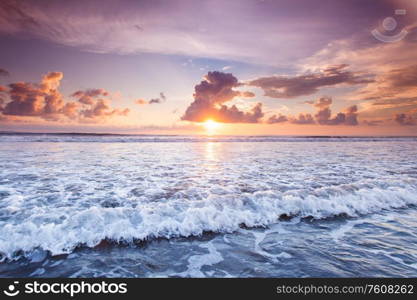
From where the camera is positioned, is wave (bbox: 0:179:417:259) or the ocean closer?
the ocean

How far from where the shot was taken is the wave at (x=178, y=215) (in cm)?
531

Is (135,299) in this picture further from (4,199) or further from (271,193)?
(4,199)

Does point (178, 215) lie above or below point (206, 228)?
above

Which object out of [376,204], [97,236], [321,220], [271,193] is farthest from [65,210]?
[376,204]

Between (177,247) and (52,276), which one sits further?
(177,247)

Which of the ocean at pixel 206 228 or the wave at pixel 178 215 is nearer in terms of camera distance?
the ocean at pixel 206 228

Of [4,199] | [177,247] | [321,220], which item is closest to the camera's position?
[177,247]

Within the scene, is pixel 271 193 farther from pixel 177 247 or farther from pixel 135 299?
pixel 135 299

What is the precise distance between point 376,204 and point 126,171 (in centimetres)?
1152

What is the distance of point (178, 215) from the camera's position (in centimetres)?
655

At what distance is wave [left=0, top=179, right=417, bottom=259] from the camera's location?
17.4ft

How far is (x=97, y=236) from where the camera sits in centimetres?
550

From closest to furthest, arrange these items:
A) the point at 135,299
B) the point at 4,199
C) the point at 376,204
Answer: the point at 135,299 < the point at 4,199 < the point at 376,204

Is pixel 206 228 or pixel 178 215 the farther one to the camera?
pixel 178 215
